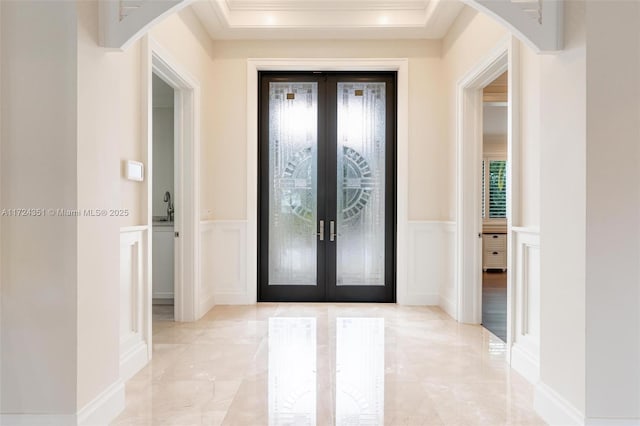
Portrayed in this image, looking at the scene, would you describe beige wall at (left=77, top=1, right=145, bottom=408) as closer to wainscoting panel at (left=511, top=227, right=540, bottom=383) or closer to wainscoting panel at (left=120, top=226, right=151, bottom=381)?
wainscoting panel at (left=120, top=226, right=151, bottom=381)

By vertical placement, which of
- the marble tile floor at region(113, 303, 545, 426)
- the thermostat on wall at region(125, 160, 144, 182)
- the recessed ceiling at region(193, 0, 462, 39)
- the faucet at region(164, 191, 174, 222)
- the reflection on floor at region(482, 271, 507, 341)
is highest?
the recessed ceiling at region(193, 0, 462, 39)

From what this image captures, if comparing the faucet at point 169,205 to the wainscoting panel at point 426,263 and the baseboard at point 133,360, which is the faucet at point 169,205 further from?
the wainscoting panel at point 426,263

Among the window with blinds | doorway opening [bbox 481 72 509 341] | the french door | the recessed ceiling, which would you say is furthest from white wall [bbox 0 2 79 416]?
the window with blinds

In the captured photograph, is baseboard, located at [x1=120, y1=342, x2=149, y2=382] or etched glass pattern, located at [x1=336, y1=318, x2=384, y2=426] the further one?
baseboard, located at [x1=120, y1=342, x2=149, y2=382]

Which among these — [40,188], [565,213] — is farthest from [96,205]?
[565,213]

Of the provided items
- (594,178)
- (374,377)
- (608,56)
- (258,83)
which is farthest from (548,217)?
(258,83)

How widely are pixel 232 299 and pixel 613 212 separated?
3.97 meters

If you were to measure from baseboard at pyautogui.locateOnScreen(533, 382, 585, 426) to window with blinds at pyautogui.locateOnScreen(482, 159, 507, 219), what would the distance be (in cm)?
669

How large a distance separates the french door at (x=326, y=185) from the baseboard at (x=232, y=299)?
0.68ft

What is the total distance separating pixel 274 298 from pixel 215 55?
9.57 feet

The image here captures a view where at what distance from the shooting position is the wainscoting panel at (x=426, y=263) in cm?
498

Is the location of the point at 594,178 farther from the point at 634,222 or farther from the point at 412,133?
the point at 412,133

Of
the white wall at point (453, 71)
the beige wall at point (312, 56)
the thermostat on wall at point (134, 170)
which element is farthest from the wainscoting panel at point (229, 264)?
the white wall at point (453, 71)

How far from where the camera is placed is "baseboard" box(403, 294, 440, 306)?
5008mm
